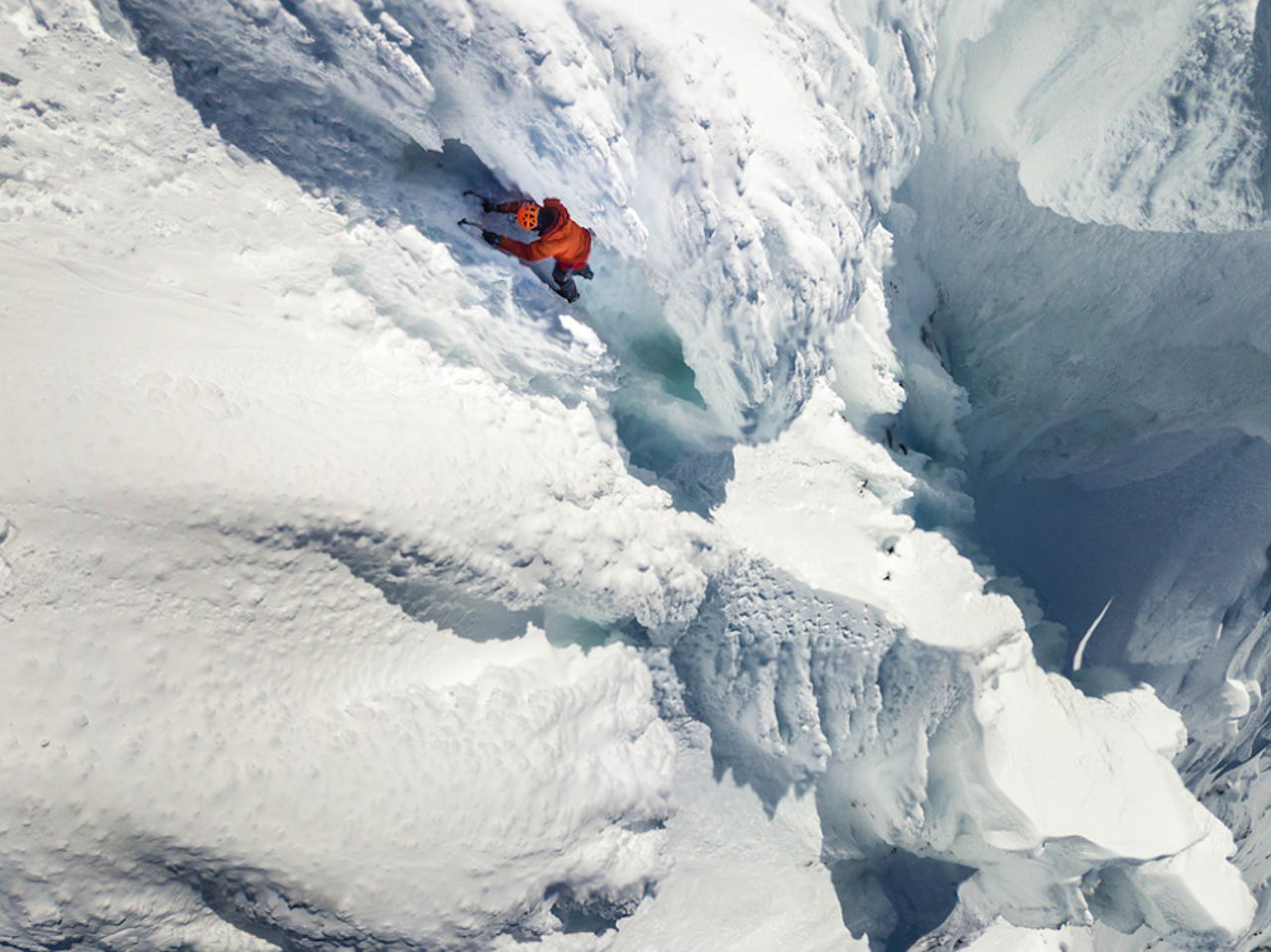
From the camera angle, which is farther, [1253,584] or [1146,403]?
[1253,584]

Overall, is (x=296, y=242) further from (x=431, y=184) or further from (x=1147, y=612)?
(x=1147, y=612)

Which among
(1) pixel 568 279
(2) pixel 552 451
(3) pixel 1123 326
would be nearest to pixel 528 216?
(1) pixel 568 279

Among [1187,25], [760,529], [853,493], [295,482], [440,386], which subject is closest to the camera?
[295,482]

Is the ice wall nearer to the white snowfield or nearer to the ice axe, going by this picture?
the white snowfield

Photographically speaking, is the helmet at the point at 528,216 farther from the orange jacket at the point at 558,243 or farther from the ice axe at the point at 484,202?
the ice axe at the point at 484,202

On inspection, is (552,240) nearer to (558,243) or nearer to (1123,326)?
(558,243)

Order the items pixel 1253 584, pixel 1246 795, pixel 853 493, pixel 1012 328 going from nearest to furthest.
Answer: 1. pixel 853 493
2. pixel 1012 328
3. pixel 1253 584
4. pixel 1246 795

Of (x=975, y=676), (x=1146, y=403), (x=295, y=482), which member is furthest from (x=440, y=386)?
(x=1146, y=403)
